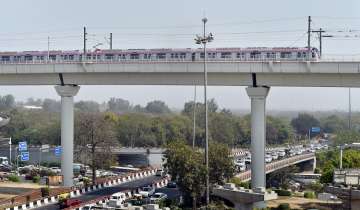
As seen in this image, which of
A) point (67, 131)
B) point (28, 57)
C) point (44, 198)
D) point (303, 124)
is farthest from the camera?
point (303, 124)

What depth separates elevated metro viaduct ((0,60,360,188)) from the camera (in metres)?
42.7

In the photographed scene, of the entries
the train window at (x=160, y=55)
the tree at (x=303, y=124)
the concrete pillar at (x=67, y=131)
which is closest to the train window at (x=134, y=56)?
the train window at (x=160, y=55)

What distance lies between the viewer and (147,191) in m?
49.6

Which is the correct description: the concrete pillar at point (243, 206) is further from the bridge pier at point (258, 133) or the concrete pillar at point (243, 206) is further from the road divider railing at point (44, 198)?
the road divider railing at point (44, 198)

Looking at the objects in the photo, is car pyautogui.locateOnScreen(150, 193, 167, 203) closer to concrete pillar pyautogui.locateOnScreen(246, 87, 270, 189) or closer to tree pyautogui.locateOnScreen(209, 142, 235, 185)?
tree pyautogui.locateOnScreen(209, 142, 235, 185)

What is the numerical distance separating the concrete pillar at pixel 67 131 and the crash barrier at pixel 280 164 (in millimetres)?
17528

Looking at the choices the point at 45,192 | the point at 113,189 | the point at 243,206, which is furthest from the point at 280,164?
the point at 243,206

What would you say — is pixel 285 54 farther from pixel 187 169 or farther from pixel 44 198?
pixel 44 198

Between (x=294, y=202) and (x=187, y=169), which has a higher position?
(x=187, y=169)

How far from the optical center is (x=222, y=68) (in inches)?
1774

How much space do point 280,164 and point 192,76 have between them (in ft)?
116

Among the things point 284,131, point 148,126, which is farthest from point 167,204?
point 284,131

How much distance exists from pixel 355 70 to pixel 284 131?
338ft

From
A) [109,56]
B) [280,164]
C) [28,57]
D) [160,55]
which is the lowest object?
[280,164]
